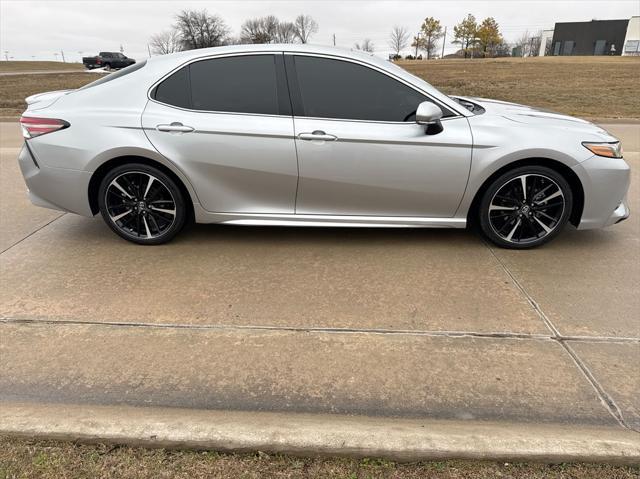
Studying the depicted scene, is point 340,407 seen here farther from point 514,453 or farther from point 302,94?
point 302,94

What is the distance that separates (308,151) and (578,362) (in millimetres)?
2300

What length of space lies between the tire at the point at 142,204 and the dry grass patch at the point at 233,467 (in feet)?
7.43

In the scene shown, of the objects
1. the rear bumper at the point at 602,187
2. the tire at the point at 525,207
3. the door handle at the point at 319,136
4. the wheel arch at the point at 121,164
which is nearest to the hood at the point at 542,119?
the rear bumper at the point at 602,187

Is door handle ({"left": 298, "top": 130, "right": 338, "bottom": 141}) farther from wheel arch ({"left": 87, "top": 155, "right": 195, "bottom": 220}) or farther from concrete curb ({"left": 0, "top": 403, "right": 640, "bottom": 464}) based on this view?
concrete curb ({"left": 0, "top": 403, "right": 640, "bottom": 464})

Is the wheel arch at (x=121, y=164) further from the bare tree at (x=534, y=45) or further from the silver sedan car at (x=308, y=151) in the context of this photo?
the bare tree at (x=534, y=45)

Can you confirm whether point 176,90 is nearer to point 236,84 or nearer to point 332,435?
point 236,84

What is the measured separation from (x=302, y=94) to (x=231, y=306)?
1.75 m

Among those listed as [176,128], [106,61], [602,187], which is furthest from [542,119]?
[106,61]

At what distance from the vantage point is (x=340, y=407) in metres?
2.31

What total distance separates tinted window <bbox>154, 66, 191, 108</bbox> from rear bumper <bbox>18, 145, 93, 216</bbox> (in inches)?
34.2

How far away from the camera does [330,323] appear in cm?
301

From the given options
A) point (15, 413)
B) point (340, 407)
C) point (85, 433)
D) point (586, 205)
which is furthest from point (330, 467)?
point (586, 205)

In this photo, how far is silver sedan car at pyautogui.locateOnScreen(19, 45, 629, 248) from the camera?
3.72m

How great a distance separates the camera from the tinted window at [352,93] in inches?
148
